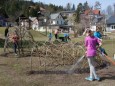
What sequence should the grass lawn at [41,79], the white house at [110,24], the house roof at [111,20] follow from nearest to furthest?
1. the grass lawn at [41,79]
2. the house roof at [111,20]
3. the white house at [110,24]

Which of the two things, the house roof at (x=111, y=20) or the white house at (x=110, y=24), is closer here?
the house roof at (x=111, y=20)

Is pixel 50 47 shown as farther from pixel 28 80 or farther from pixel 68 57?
pixel 28 80

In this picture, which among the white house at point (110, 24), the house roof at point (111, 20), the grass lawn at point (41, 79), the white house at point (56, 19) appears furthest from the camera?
the white house at point (56, 19)

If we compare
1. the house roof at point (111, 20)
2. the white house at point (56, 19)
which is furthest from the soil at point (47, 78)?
the white house at point (56, 19)

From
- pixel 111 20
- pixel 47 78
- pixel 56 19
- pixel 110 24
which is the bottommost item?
pixel 47 78

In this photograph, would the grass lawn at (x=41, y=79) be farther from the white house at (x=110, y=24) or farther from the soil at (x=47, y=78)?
the white house at (x=110, y=24)

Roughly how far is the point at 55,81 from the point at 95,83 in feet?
4.11

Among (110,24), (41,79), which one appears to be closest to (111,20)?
(110,24)

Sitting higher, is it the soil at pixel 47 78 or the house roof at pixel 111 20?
the house roof at pixel 111 20

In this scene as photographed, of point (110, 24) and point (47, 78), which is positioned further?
point (110, 24)

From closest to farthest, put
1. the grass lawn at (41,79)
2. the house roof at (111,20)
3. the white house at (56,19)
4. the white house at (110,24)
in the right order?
the grass lawn at (41,79) < the house roof at (111,20) < the white house at (110,24) < the white house at (56,19)

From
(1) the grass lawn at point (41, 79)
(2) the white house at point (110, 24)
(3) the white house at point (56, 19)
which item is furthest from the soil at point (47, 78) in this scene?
(3) the white house at point (56, 19)

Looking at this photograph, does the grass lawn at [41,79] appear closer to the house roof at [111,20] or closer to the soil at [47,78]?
the soil at [47,78]

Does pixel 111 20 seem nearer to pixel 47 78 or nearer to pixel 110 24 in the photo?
pixel 110 24
